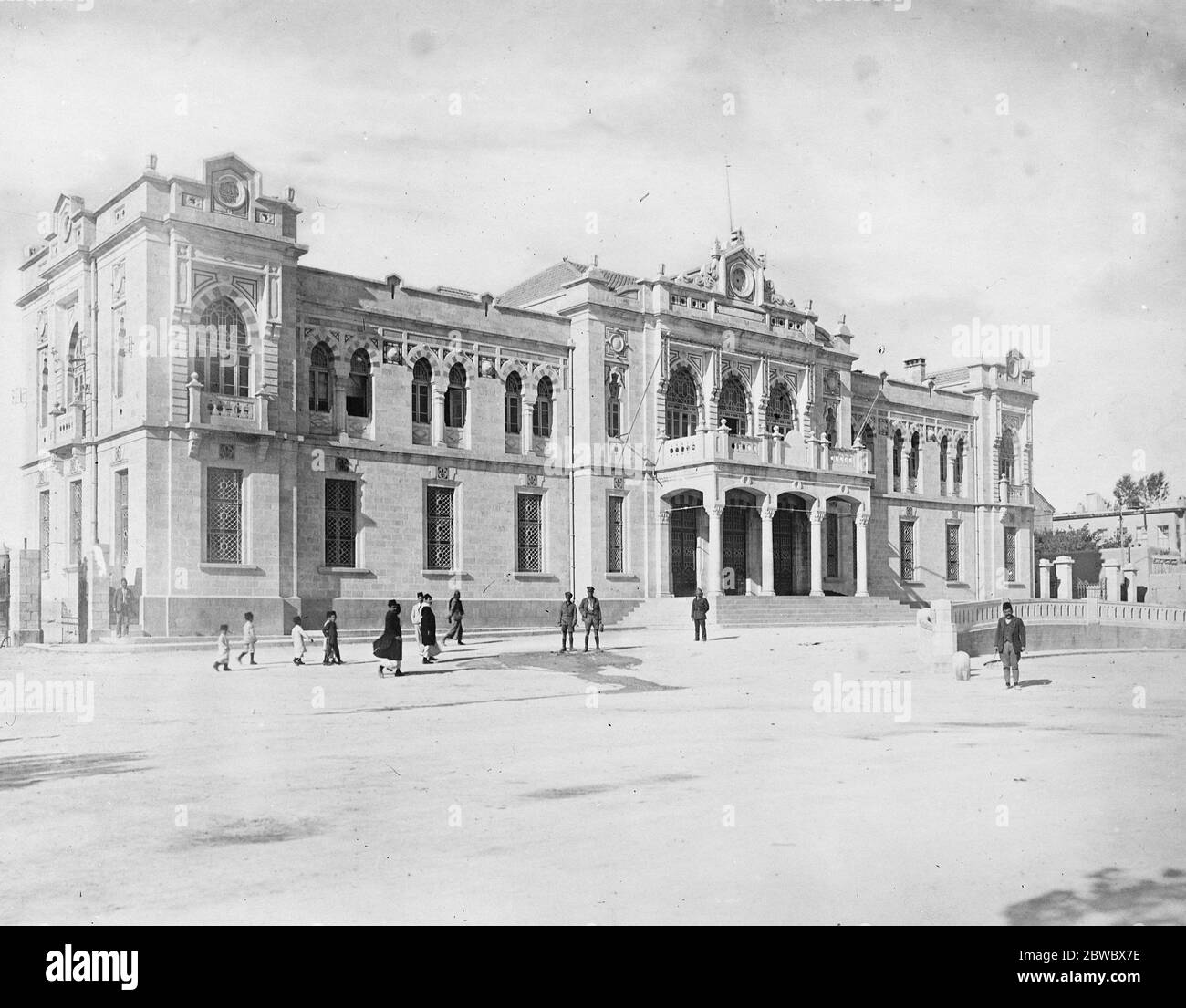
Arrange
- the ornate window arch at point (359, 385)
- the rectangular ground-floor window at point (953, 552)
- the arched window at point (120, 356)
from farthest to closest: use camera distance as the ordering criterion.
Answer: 1. the rectangular ground-floor window at point (953, 552)
2. the ornate window arch at point (359, 385)
3. the arched window at point (120, 356)

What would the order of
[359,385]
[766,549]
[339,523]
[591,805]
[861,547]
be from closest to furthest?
[591,805] < [339,523] < [359,385] < [766,549] < [861,547]

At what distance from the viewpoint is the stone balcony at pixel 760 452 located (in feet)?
118

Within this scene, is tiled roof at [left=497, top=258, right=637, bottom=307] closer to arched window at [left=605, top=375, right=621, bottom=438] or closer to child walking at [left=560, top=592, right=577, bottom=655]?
arched window at [left=605, top=375, right=621, bottom=438]

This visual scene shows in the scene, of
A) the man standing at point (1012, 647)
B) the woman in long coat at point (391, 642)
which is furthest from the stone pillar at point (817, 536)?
the woman in long coat at point (391, 642)

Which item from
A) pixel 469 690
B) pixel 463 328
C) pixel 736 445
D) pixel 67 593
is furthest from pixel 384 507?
pixel 469 690

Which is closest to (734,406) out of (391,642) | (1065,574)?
(1065,574)

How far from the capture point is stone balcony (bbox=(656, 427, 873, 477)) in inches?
1414

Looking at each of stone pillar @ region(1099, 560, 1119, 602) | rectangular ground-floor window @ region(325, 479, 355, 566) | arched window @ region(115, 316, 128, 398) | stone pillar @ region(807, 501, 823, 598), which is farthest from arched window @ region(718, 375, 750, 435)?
arched window @ region(115, 316, 128, 398)

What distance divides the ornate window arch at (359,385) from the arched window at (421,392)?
1.38 m

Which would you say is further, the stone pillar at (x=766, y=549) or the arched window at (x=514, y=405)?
the stone pillar at (x=766, y=549)

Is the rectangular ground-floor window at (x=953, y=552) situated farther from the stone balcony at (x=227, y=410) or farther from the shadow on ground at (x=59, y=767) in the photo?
the shadow on ground at (x=59, y=767)

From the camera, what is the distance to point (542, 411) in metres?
36.4

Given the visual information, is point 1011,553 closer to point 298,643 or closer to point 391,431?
point 391,431

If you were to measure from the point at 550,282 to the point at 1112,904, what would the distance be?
34.9 meters
